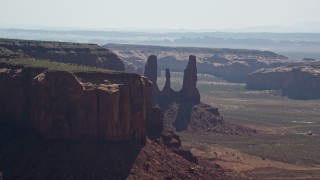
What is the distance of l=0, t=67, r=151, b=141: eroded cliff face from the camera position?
3076 inches

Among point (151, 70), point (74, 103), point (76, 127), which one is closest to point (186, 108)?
point (151, 70)

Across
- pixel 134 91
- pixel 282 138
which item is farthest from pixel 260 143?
pixel 134 91

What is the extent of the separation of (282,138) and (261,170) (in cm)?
3164

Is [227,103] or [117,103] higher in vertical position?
[117,103]

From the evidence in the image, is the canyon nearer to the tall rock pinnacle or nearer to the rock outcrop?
the rock outcrop

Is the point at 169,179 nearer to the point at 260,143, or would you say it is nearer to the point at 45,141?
the point at 45,141

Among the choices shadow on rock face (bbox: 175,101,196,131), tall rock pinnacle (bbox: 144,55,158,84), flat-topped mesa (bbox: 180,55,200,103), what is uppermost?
tall rock pinnacle (bbox: 144,55,158,84)

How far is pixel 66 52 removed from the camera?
→ 132375 mm

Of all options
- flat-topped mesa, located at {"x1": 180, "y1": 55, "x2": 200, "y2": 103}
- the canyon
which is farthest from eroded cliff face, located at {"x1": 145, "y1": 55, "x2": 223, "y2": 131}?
the canyon

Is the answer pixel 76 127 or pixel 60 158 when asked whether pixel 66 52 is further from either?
pixel 60 158

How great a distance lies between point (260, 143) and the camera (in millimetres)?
126500

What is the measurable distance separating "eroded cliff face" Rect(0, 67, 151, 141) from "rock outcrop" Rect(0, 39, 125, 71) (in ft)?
128

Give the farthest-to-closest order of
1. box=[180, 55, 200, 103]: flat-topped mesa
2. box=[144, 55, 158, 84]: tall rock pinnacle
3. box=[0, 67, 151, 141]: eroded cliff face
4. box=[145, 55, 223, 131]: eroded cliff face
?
box=[144, 55, 158, 84]: tall rock pinnacle, box=[180, 55, 200, 103]: flat-topped mesa, box=[145, 55, 223, 131]: eroded cliff face, box=[0, 67, 151, 141]: eroded cliff face

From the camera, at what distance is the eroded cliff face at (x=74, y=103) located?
78.1m
